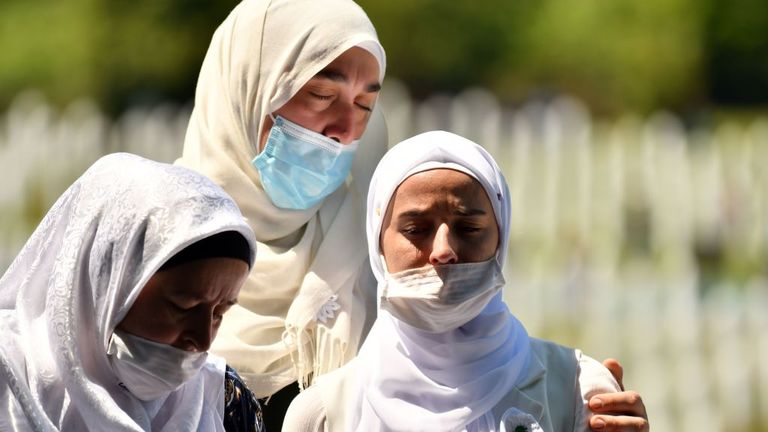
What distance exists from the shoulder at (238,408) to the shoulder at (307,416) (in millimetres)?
58

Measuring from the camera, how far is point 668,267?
9.63 m

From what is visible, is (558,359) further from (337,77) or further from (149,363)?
(337,77)

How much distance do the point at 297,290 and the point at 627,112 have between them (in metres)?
12.8

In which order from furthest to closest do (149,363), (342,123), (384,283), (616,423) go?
1. (342,123)
2. (384,283)
3. (616,423)
4. (149,363)

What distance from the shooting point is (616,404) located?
2729mm

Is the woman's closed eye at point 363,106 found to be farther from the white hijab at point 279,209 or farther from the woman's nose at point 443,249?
the woman's nose at point 443,249

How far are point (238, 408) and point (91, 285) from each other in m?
0.40

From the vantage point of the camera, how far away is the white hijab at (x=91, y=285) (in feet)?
8.12

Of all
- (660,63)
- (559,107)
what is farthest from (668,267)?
(660,63)

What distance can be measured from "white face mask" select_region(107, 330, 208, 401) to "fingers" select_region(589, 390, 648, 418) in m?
0.68

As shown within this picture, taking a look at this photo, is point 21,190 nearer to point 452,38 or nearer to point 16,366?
point 452,38

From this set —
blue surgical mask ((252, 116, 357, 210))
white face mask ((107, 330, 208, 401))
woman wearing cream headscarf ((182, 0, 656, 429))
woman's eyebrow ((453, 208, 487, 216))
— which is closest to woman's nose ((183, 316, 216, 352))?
white face mask ((107, 330, 208, 401))

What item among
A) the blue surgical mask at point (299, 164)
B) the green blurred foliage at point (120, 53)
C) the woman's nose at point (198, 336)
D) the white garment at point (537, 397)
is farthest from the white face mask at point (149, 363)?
the green blurred foliage at point (120, 53)

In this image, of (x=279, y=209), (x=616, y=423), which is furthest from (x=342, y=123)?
(x=616, y=423)
